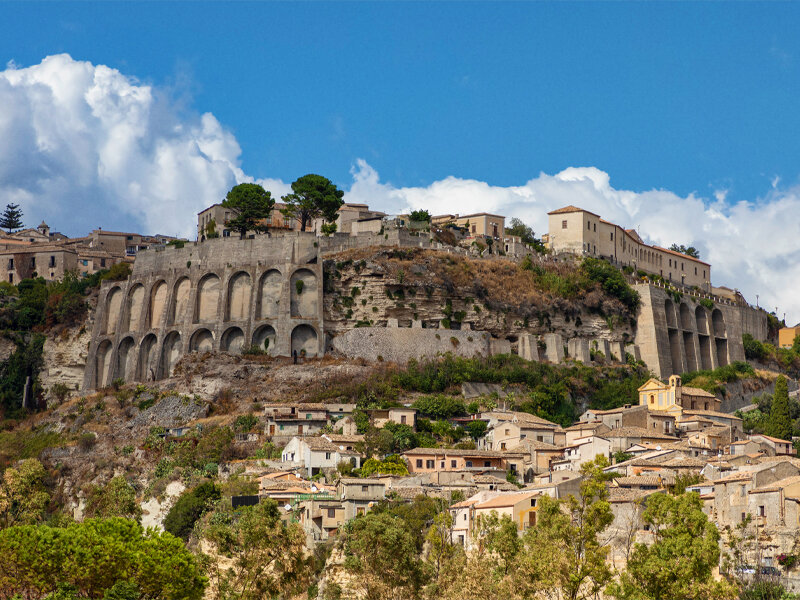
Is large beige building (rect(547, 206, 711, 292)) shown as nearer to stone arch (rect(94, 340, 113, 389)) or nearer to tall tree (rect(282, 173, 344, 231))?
tall tree (rect(282, 173, 344, 231))

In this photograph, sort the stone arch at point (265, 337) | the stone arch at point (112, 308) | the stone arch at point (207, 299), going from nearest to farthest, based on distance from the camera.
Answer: the stone arch at point (265, 337) → the stone arch at point (207, 299) → the stone arch at point (112, 308)

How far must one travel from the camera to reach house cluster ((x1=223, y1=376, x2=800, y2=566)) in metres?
63.9

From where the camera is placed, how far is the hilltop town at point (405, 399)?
60594 mm


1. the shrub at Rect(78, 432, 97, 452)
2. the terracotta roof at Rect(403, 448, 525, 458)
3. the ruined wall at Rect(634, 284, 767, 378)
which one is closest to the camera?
the terracotta roof at Rect(403, 448, 525, 458)

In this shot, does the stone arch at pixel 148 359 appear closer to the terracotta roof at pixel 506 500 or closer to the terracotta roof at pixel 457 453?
the terracotta roof at pixel 457 453

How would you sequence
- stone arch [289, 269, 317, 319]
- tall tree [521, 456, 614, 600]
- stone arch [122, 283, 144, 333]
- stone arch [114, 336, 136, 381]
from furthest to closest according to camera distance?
stone arch [122, 283, 144, 333], stone arch [114, 336, 136, 381], stone arch [289, 269, 317, 319], tall tree [521, 456, 614, 600]

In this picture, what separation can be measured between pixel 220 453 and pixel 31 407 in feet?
95.0

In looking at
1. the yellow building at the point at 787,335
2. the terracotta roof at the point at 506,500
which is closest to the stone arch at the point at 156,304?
the terracotta roof at the point at 506,500

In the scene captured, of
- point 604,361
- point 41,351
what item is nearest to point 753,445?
point 604,361

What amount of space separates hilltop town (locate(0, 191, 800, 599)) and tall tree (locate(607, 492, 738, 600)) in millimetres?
370

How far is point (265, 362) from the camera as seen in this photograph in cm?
9812

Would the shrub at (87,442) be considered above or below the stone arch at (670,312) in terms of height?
below

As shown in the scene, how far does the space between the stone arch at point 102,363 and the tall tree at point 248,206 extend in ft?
41.2

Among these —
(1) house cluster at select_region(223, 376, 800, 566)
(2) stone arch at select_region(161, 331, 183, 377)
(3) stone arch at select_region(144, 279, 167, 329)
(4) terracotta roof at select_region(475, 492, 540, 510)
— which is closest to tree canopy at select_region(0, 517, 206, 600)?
(1) house cluster at select_region(223, 376, 800, 566)
